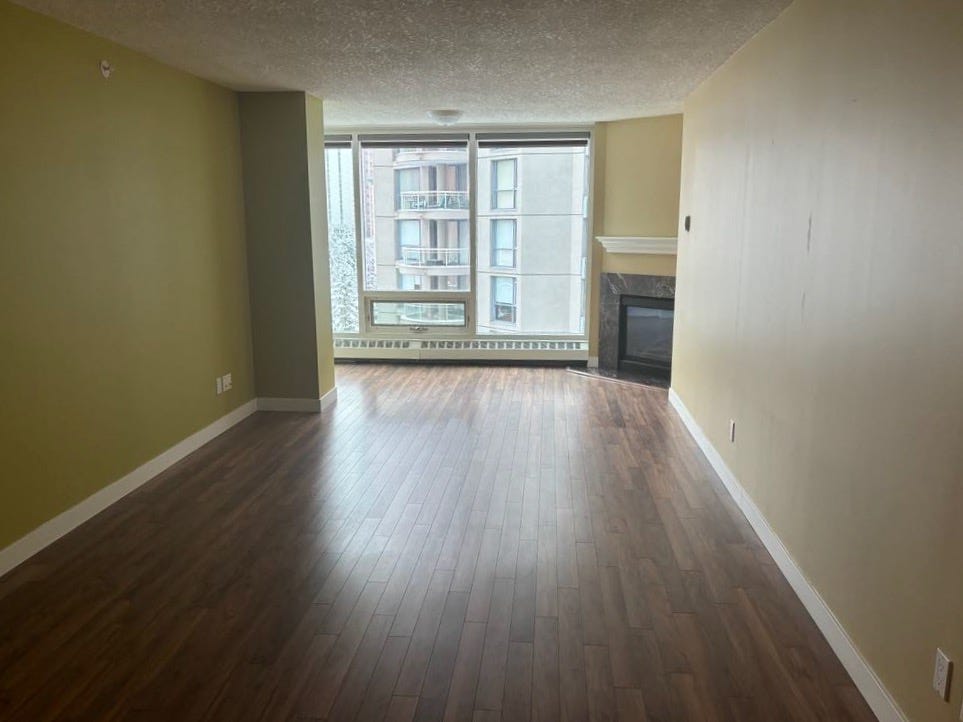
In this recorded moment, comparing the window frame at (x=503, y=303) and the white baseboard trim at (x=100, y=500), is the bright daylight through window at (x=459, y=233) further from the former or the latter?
the white baseboard trim at (x=100, y=500)

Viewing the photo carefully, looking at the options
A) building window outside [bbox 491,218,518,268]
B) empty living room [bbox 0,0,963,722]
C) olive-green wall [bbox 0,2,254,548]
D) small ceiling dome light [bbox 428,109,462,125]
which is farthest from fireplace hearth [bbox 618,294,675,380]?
olive-green wall [bbox 0,2,254,548]

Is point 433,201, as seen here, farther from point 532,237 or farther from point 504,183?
point 532,237

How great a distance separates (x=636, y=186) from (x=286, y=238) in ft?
11.7

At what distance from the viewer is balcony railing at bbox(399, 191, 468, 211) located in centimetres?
764

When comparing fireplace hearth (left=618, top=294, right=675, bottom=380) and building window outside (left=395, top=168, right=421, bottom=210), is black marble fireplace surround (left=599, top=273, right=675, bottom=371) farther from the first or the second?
building window outside (left=395, top=168, right=421, bottom=210)

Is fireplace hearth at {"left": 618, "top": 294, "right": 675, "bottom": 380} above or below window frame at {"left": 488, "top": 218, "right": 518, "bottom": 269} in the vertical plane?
below

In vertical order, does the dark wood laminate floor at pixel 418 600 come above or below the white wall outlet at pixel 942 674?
below

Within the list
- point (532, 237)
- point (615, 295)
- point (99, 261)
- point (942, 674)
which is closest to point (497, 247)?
point (532, 237)

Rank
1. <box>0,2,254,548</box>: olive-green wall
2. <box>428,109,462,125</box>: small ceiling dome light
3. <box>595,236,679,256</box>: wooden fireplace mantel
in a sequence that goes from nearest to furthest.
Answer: <box>0,2,254,548</box>: olive-green wall
<box>428,109,462,125</box>: small ceiling dome light
<box>595,236,679,256</box>: wooden fireplace mantel

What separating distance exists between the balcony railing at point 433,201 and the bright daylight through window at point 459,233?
0.04 feet

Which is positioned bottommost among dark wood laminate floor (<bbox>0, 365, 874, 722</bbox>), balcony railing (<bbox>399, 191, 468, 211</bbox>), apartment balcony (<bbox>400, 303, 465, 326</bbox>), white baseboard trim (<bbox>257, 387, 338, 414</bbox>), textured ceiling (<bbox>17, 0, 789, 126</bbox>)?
dark wood laminate floor (<bbox>0, 365, 874, 722</bbox>)

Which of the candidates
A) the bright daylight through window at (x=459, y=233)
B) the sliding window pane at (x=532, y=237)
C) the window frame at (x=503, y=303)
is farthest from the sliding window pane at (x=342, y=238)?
the window frame at (x=503, y=303)

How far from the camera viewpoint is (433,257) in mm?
7770

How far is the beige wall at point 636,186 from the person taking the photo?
22.6 ft
